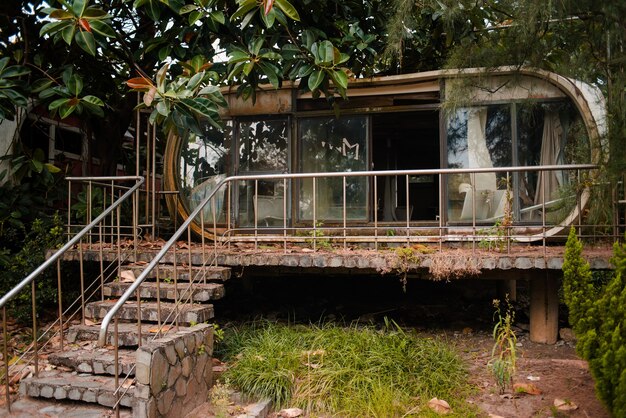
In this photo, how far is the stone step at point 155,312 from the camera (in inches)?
193

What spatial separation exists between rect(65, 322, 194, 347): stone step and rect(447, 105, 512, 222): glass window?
4.11m

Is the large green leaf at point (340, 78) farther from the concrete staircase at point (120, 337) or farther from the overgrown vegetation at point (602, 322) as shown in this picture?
the overgrown vegetation at point (602, 322)

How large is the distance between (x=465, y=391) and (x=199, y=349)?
2.39m

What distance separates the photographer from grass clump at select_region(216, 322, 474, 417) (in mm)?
4344

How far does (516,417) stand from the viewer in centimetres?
416

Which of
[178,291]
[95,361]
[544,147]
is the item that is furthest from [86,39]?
[544,147]

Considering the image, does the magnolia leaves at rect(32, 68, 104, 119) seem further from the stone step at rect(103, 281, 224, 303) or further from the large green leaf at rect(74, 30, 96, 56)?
the stone step at rect(103, 281, 224, 303)

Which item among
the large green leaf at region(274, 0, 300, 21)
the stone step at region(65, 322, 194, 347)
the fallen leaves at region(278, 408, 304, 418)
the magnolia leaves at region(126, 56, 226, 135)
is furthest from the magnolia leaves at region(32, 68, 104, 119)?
the fallen leaves at region(278, 408, 304, 418)

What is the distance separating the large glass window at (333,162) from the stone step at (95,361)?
3.75 metres

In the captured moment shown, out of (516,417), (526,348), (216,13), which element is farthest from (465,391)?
(216,13)

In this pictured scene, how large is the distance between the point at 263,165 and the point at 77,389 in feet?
14.8

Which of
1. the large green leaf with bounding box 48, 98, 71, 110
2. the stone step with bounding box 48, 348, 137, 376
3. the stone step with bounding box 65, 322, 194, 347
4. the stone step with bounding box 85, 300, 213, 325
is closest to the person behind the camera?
the stone step with bounding box 48, 348, 137, 376

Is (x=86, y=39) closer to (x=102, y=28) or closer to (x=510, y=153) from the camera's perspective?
(x=102, y=28)

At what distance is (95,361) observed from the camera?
4461 millimetres
